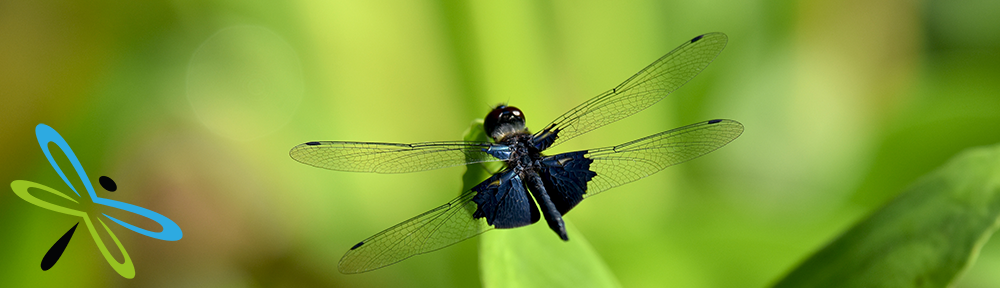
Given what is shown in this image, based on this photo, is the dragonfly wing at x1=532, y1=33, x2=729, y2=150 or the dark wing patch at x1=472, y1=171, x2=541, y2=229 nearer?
the dark wing patch at x1=472, y1=171, x2=541, y2=229

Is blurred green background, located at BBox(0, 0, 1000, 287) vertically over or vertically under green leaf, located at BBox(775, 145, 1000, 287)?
over

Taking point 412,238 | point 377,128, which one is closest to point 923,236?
point 412,238

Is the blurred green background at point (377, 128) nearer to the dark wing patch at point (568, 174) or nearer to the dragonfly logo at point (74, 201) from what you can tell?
the dragonfly logo at point (74, 201)

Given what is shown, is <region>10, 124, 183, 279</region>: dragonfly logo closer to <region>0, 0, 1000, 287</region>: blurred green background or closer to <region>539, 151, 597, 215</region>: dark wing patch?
<region>0, 0, 1000, 287</region>: blurred green background

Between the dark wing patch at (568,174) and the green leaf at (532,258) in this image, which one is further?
the dark wing patch at (568,174)

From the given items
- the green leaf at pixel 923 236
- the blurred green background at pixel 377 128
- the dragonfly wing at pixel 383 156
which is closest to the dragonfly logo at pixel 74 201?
the blurred green background at pixel 377 128

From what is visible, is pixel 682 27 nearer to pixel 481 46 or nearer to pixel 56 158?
pixel 481 46

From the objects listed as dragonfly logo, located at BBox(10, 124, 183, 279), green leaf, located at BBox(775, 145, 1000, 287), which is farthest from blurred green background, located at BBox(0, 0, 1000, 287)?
green leaf, located at BBox(775, 145, 1000, 287)

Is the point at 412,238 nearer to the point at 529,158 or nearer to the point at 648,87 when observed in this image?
the point at 529,158
